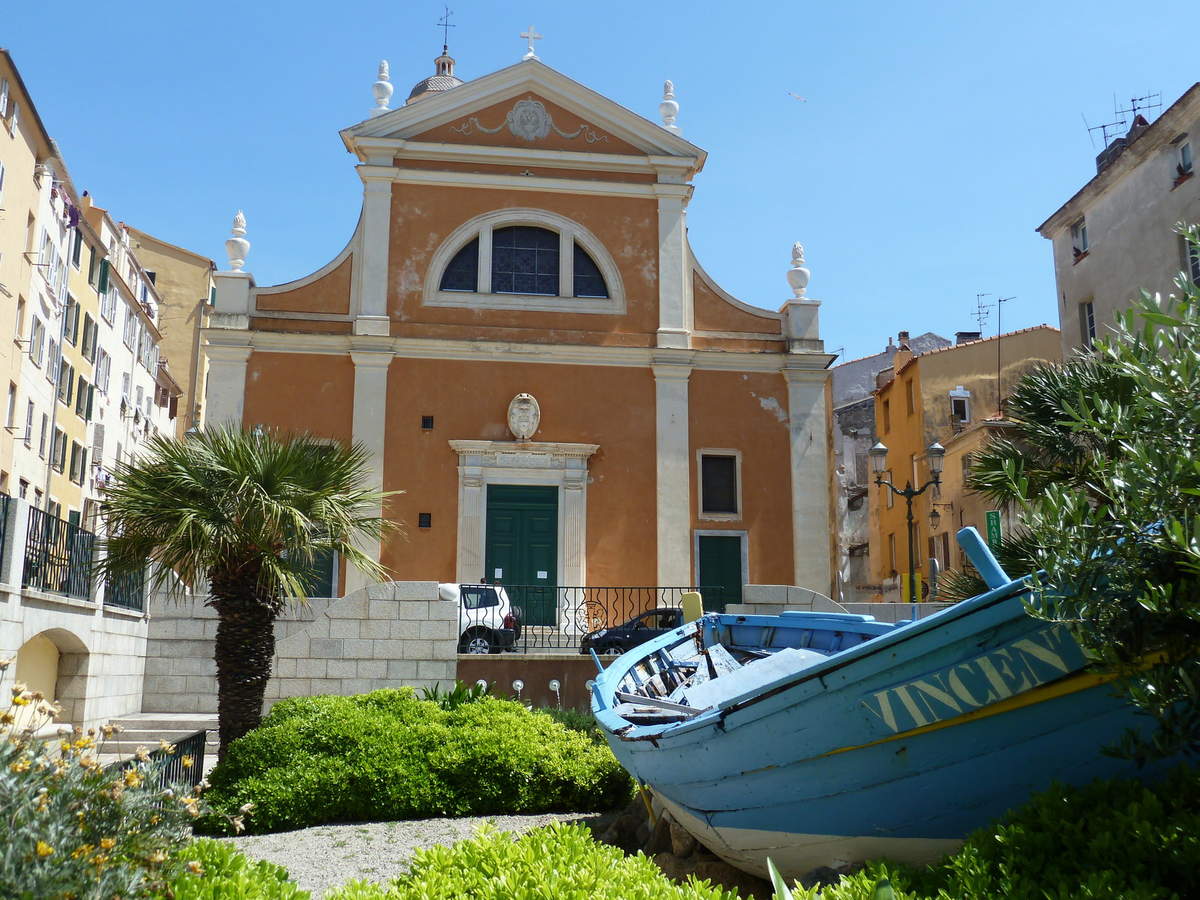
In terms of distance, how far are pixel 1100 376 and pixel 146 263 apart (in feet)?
135

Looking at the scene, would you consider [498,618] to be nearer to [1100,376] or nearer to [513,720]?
[513,720]

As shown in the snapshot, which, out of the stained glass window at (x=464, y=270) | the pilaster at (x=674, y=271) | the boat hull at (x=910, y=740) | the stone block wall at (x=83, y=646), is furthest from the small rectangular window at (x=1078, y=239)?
the boat hull at (x=910, y=740)

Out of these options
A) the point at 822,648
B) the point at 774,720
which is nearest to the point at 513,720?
the point at 822,648

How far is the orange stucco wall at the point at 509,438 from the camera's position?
2064 centimetres

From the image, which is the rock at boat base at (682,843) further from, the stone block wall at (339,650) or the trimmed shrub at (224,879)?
the stone block wall at (339,650)

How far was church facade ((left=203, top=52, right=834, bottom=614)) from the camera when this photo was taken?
20.9 m

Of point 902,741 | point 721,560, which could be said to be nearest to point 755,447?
point 721,560

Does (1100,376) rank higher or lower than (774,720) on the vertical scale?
higher

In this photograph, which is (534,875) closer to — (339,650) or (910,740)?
(910,740)

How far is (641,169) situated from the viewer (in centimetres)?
2298

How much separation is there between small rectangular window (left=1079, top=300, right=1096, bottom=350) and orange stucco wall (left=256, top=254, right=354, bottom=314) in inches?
703

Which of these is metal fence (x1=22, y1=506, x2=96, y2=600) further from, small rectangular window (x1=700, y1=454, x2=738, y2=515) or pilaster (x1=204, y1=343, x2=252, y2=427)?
small rectangular window (x1=700, y1=454, x2=738, y2=515)

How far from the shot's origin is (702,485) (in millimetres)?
21625

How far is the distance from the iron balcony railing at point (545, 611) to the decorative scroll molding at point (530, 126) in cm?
958
